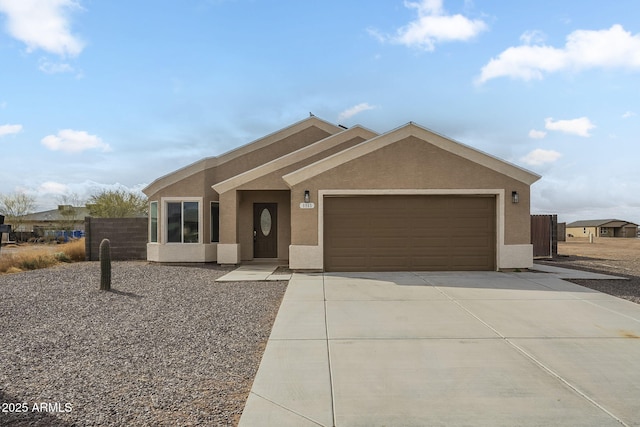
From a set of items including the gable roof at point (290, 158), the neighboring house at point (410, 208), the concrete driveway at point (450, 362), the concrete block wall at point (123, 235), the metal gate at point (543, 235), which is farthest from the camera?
the metal gate at point (543, 235)

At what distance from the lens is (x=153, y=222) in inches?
676

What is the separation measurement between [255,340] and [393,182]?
803 centimetres

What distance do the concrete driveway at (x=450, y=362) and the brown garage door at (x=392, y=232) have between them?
12.0 feet

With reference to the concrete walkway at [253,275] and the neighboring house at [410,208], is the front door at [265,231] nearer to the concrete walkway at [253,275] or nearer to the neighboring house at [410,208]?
the concrete walkway at [253,275]

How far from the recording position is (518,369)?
5.24 meters

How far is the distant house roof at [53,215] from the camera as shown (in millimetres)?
46450

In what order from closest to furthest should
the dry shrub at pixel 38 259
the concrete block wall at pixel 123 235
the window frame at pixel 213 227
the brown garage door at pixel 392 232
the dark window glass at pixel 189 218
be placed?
the brown garage door at pixel 392 232
the dry shrub at pixel 38 259
the dark window glass at pixel 189 218
the window frame at pixel 213 227
the concrete block wall at pixel 123 235

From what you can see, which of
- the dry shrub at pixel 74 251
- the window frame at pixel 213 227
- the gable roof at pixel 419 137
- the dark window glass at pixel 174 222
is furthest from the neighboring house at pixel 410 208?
the dry shrub at pixel 74 251

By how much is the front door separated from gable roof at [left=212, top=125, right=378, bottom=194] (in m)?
1.65

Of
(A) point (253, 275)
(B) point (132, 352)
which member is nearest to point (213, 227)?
(A) point (253, 275)

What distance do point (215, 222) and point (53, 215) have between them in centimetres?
5462

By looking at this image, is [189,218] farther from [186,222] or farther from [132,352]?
[132,352]

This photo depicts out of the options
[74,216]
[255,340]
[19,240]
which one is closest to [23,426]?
[255,340]

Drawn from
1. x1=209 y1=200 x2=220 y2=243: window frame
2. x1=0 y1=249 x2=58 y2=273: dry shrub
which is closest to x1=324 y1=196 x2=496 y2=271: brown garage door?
x1=209 y1=200 x2=220 y2=243: window frame
